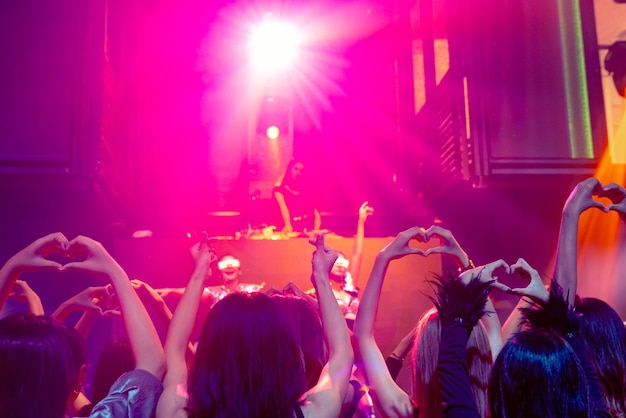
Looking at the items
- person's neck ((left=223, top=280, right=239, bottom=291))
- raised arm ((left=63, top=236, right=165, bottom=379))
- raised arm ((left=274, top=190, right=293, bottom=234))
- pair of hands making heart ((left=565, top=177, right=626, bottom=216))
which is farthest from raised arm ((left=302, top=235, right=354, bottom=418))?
raised arm ((left=274, top=190, right=293, bottom=234))

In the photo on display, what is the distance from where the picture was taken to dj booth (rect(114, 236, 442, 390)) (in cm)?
594

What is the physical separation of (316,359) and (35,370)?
95 cm

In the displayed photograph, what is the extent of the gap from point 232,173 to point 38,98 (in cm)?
450

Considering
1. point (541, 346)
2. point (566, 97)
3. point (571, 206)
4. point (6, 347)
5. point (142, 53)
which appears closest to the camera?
point (541, 346)

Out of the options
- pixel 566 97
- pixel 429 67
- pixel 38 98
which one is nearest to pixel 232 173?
pixel 429 67

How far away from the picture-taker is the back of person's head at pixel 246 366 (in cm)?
163

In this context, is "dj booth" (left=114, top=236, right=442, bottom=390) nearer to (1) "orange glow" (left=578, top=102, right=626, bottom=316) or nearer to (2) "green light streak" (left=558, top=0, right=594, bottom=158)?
(1) "orange glow" (left=578, top=102, right=626, bottom=316)

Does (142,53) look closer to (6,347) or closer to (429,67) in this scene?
(429,67)

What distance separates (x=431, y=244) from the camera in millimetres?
6457

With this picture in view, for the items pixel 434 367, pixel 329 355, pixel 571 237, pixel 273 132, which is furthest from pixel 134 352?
pixel 273 132

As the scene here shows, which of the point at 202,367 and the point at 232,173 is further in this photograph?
the point at 232,173

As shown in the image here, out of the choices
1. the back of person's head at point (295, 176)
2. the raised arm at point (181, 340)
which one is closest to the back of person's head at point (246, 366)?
the raised arm at point (181, 340)

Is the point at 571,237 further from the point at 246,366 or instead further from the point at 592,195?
the point at 246,366

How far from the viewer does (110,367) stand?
251 centimetres
